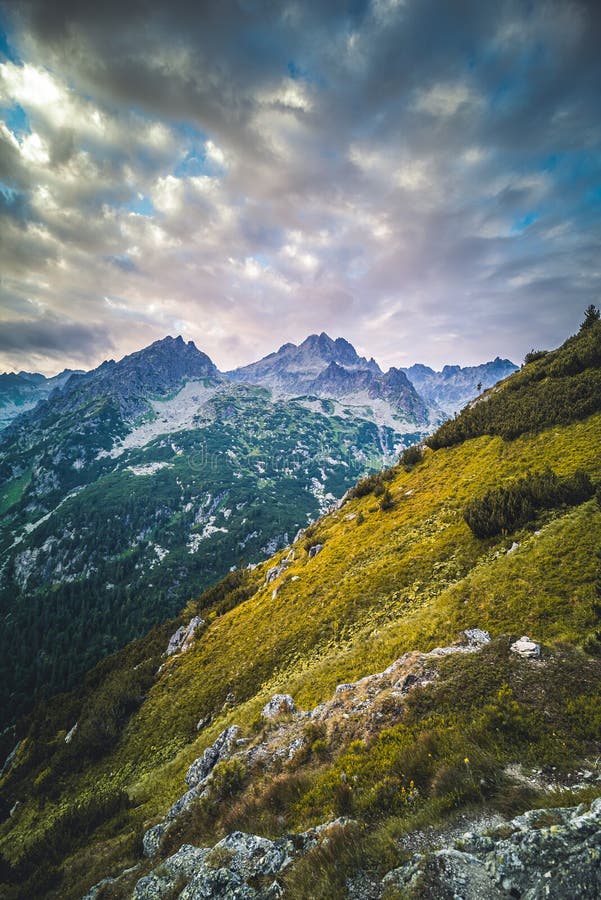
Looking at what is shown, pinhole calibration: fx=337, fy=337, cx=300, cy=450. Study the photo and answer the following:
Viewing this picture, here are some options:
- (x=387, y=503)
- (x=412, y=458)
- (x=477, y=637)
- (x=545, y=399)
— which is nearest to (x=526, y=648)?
(x=477, y=637)

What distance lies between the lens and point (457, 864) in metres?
6.42

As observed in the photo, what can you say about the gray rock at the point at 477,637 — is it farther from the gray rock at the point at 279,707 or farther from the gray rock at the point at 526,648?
the gray rock at the point at 279,707

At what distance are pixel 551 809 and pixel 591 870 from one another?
2288 mm

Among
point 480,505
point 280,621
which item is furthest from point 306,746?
point 480,505

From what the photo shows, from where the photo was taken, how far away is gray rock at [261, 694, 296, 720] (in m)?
17.4

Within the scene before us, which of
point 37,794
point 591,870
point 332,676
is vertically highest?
point 591,870

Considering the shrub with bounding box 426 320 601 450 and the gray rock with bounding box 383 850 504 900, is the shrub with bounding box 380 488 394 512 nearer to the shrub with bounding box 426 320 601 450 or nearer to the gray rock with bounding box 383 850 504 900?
the shrub with bounding box 426 320 601 450

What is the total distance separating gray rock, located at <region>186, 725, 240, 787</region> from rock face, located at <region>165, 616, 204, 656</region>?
60.1 feet

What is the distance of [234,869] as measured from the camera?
9.09 meters

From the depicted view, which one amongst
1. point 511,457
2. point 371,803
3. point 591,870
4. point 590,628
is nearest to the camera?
point 591,870

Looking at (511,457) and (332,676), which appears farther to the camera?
(511,457)

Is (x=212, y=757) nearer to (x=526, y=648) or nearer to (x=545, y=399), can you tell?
(x=526, y=648)

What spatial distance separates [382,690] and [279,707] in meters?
6.97

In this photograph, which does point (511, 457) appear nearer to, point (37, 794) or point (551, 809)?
point (551, 809)
